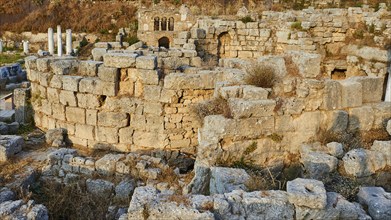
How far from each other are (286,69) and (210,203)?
398 cm

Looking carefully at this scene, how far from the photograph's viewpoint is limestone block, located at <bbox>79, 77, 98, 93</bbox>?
371 inches

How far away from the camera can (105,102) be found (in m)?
9.49

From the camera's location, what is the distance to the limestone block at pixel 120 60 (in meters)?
9.16

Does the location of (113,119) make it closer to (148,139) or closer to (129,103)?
(129,103)

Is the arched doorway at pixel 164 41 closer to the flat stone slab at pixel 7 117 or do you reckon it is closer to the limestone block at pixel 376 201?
the flat stone slab at pixel 7 117

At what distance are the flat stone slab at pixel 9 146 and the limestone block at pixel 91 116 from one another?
1.63 meters

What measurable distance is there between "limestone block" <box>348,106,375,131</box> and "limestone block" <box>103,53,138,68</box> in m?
5.04

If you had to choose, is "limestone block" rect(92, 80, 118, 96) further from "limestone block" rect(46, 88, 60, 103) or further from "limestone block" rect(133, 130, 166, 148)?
"limestone block" rect(46, 88, 60, 103)

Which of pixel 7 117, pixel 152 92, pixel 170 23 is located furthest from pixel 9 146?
pixel 170 23

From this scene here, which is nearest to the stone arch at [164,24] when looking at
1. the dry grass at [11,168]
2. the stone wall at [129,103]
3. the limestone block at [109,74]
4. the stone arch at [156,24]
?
the stone arch at [156,24]

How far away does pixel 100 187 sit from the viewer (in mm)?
7461

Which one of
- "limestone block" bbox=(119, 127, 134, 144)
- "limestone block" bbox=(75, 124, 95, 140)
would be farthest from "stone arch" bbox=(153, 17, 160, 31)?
"limestone block" bbox=(119, 127, 134, 144)

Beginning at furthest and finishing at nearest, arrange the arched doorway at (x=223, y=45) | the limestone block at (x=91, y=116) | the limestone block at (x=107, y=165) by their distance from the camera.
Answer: the arched doorway at (x=223, y=45) < the limestone block at (x=91, y=116) < the limestone block at (x=107, y=165)

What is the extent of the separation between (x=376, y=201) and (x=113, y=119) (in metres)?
6.49
